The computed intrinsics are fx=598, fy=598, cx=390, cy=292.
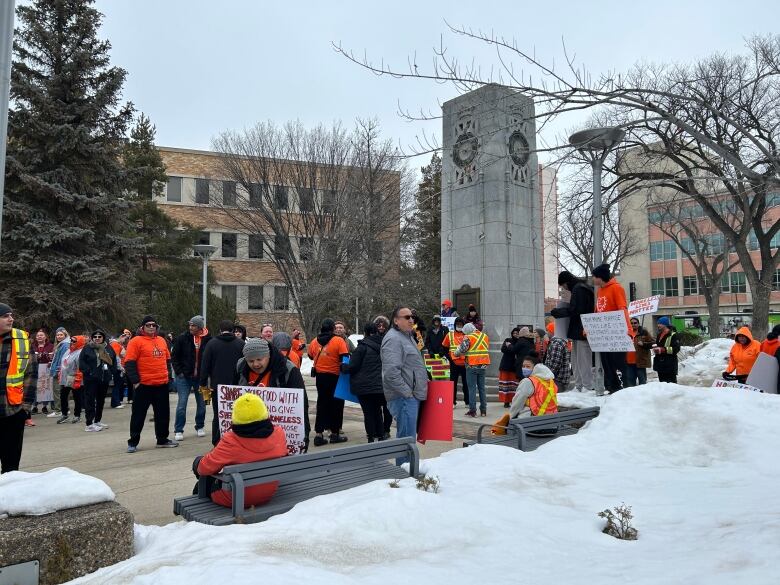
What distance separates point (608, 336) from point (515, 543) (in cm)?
423

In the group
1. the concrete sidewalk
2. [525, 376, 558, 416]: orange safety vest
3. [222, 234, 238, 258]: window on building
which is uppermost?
[222, 234, 238, 258]: window on building

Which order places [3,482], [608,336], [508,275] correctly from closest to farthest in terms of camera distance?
1. [3,482]
2. [608,336]
3. [508,275]

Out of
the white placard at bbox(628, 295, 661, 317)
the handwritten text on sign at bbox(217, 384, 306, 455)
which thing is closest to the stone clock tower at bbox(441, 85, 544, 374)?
the white placard at bbox(628, 295, 661, 317)

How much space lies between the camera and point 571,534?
4266mm

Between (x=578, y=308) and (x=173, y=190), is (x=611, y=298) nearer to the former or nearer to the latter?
(x=578, y=308)

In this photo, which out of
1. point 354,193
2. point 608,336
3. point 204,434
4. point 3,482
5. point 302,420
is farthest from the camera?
point 354,193

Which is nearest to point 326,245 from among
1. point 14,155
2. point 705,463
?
point 14,155

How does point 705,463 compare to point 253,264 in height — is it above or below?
below

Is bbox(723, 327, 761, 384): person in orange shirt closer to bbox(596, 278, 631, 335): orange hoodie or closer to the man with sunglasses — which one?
bbox(596, 278, 631, 335): orange hoodie

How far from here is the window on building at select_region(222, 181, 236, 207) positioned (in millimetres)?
30531

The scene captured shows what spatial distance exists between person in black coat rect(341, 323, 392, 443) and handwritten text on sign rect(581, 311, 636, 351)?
2798mm

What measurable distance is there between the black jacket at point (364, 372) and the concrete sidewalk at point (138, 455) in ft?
3.65

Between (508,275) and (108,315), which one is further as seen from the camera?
(108,315)

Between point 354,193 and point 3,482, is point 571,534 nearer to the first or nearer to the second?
point 3,482
